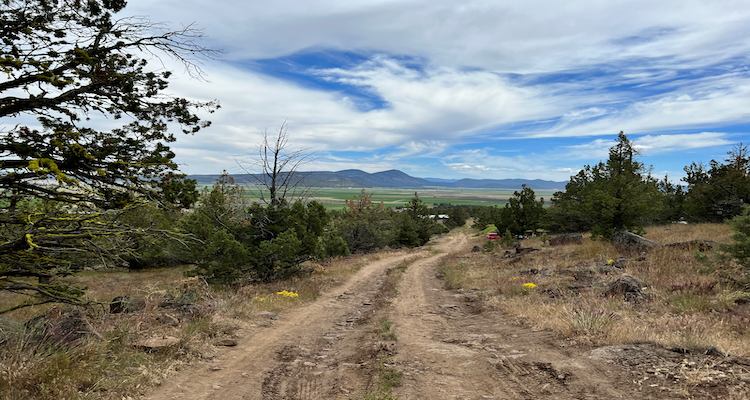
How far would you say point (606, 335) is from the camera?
219 inches

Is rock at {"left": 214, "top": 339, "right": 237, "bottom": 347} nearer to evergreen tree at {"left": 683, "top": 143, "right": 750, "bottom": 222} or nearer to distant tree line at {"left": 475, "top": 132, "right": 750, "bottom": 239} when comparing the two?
distant tree line at {"left": 475, "top": 132, "right": 750, "bottom": 239}

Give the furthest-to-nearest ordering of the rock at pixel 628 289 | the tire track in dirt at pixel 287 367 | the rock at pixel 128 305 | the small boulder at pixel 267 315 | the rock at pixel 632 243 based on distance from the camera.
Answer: the rock at pixel 632 243 → the small boulder at pixel 267 315 → the rock at pixel 628 289 → the rock at pixel 128 305 → the tire track in dirt at pixel 287 367

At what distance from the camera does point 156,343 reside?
564cm

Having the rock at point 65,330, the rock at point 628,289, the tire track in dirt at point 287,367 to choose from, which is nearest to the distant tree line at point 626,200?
the rock at point 628,289

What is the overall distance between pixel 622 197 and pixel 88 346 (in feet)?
75.4

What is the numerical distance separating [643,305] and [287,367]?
7669mm

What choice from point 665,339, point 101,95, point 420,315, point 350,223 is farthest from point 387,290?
point 350,223

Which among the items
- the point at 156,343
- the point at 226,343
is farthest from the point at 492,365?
the point at 156,343

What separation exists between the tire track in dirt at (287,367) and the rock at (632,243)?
12843 mm

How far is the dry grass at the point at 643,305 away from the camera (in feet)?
17.5

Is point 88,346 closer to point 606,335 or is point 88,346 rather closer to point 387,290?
point 606,335

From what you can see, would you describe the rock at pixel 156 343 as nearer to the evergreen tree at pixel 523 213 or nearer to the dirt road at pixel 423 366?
the dirt road at pixel 423 366

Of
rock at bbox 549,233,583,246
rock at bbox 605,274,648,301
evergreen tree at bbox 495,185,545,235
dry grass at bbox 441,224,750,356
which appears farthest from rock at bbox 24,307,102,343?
evergreen tree at bbox 495,185,545,235

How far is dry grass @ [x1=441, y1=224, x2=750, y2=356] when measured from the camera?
17.5ft
